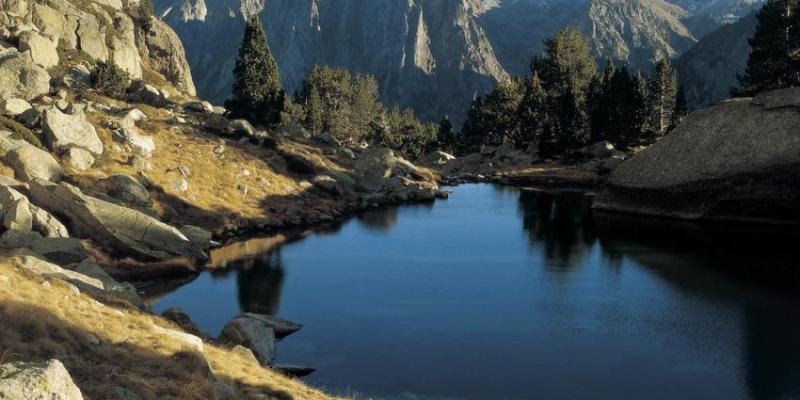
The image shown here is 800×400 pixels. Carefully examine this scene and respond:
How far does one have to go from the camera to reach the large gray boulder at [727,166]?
Result: 6412 centimetres

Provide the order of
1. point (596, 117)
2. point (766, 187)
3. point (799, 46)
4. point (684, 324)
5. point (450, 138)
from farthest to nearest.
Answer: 1. point (450, 138)
2. point (596, 117)
3. point (799, 46)
4. point (766, 187)
5. point (684, 324)

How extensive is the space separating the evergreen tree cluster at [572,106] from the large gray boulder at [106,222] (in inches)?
3591

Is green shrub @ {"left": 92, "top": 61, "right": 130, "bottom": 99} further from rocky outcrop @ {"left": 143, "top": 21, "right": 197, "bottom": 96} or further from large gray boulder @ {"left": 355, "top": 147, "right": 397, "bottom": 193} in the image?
rocky outcrop @ {"left": 143, "top": 21, "right": 197, "bottom": 96}

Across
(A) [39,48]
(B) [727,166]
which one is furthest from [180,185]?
(B) [727,166]

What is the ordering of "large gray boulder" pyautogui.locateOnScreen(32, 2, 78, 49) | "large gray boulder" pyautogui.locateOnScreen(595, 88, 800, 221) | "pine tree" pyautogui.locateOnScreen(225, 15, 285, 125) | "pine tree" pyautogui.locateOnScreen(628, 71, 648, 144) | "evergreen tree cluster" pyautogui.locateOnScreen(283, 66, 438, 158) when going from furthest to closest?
"evergreen tree cluster" pyautogui.locateOnScreen(283, 66, 438, 158) → "pine tree" pyautogui.locateOnScreen(628, 71, 648, 144) → "large gray boulder" pyautogui.locateOnScreen(32, 2, 78, 49) → "pine tree" pyautogui.locateOnScreen(225, 15, 285, 125) → "large gray boulder" pyautogui.locateOnScreen(595, 88, 800, 221)

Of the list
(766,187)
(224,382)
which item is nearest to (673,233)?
(766,187)

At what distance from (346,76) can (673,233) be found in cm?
11965

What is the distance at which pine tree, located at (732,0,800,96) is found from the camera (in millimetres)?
86625

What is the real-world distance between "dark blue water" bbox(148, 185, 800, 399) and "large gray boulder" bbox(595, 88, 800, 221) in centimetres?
328

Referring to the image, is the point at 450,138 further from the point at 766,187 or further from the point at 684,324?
the point at 684,324

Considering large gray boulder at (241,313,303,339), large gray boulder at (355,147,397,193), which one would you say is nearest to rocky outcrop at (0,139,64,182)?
large gray boulder at (241,313,303,339)

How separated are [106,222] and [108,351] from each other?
94.4 feet

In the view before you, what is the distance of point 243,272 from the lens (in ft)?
163

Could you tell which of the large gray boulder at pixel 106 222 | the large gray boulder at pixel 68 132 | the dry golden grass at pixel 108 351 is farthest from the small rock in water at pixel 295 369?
the large gray boulder at pixel 68 132
